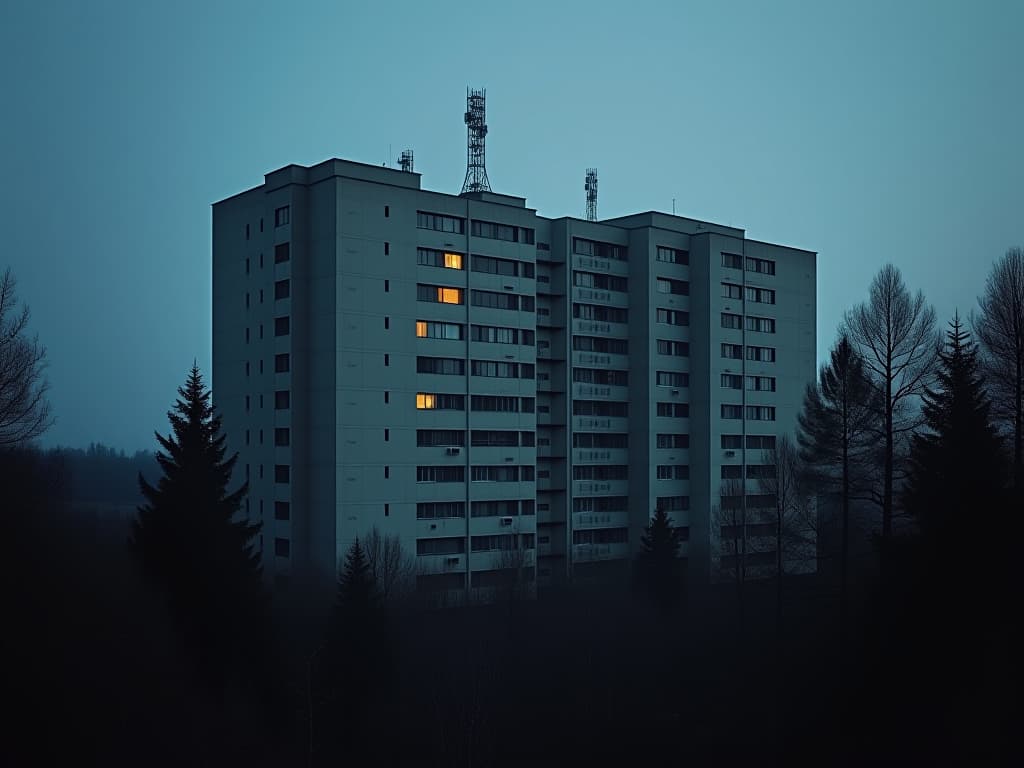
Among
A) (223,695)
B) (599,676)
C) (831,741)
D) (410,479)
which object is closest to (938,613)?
(831,741)

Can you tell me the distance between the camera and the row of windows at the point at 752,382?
70.4 metres

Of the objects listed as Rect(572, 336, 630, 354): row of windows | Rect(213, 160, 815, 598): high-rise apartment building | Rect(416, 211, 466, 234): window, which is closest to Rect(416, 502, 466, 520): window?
Rect(213, 160, 815, 598): high-rise apartment building

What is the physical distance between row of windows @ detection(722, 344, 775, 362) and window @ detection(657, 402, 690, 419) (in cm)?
522

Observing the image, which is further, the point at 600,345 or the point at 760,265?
the point at 760,265

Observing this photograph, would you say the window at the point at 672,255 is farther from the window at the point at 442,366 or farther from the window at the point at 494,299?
the window at the point at 442,366

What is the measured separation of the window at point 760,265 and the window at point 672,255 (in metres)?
5.53

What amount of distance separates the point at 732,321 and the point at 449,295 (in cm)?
2608

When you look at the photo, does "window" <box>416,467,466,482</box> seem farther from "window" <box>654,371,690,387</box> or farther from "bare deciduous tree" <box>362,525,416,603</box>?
"window" <box>654,371,690,387</box>

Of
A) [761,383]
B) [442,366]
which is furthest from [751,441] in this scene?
[442,366]

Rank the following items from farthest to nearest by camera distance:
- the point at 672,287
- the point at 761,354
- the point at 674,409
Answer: the point at 761,354 → the point at 672,287 → the point at 674,409

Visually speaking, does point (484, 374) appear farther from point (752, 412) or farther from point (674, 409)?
point (752, 412)

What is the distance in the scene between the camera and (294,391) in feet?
176

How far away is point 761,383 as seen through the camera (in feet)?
239

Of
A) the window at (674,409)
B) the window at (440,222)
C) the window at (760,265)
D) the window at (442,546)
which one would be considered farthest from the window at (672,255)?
the window at (442,546)
